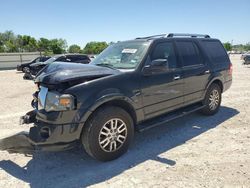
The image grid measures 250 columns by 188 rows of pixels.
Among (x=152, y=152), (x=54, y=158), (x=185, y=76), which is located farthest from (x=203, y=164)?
(x=54, y=158)

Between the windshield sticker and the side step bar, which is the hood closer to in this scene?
the windshield sticker

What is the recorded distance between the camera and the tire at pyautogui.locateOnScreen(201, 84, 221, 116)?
6.11 metres

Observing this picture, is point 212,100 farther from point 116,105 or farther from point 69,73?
point 69,73

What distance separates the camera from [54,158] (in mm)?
4238

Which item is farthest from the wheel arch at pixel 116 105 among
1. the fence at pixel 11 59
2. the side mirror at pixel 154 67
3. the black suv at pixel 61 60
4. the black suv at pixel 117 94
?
the fence at pixel 11 59

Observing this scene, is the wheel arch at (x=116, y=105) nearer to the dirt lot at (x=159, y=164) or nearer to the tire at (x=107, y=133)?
the tire at (x=107, y=133)

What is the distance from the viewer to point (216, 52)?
6500 millimetres

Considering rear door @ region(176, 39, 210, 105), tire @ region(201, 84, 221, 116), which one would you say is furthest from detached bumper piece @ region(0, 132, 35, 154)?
tire @ region(201, 84, 221, 116)

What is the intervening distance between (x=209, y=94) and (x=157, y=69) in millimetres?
2276

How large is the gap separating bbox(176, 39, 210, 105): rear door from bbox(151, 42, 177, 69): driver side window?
0.78 feet

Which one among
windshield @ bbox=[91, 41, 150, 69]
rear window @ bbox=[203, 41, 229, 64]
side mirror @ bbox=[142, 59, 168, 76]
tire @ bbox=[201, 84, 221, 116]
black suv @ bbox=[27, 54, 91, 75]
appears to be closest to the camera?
side mirror @ bbox=[142, 59, 168, 76]

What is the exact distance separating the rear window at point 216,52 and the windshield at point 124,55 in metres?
2.18

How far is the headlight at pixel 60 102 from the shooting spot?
345cm

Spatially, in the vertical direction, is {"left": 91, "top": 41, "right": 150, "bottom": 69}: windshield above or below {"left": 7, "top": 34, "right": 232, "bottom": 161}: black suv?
above
